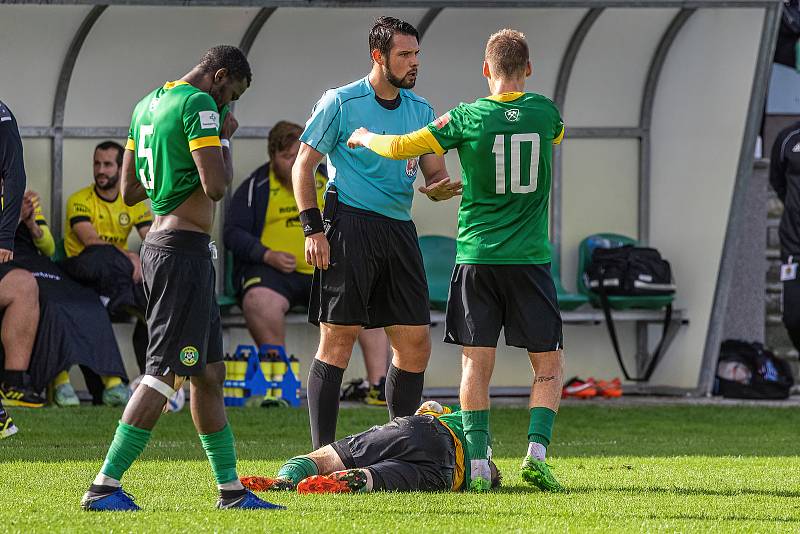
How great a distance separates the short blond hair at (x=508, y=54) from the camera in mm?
6336

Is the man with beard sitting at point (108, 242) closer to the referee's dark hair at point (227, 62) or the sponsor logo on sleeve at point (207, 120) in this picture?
the referee's dark hair at point (227, 62)

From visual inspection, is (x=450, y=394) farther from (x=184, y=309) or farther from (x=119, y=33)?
(x=184, y=309)

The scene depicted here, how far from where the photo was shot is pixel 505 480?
22.0ft

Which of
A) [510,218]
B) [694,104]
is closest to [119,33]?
[694,104]

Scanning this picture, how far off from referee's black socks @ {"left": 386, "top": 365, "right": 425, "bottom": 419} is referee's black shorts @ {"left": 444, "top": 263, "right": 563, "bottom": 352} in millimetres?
408

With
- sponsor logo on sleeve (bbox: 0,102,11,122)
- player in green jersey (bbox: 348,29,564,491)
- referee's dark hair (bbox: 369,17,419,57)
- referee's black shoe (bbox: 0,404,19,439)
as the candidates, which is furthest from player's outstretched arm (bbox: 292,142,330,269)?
Answer: referee's black shoe (bbox: 0,404,19,439)

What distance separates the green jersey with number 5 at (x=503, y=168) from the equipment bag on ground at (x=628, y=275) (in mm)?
5375

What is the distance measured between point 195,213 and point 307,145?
140cm

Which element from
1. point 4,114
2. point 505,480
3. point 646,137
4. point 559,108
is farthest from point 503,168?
point 646,137

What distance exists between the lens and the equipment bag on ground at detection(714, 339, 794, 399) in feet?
39.2

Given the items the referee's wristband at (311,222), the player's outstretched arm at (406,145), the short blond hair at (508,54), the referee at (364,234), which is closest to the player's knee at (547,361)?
the referee at (364,234)

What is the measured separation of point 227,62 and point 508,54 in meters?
1.40

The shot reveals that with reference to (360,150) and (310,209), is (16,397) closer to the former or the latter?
(310,209)

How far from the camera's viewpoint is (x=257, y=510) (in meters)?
5.25
